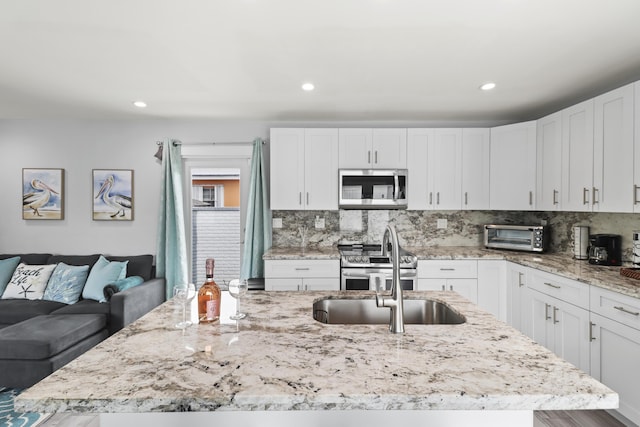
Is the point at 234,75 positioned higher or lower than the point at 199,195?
higher

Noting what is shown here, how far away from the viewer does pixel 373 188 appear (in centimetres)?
370

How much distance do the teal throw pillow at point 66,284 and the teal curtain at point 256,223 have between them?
159 centimetres

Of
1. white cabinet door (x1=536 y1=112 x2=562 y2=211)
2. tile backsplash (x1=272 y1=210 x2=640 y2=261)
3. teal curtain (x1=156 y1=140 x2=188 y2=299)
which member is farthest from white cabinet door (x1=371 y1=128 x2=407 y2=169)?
teal curtain (x1=156 y1=140 x2=188 y2=299)

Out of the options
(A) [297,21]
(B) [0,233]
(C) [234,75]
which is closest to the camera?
(A) [297,21]

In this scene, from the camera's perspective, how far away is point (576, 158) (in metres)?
2.91

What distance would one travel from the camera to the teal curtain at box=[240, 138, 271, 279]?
385 cm

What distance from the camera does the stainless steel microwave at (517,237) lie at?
343 cm

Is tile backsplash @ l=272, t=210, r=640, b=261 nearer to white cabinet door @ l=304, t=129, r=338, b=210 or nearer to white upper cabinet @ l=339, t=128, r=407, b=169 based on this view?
white cabinet door @ l=304, t=129, r=338, b=210

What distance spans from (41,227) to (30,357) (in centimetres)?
217

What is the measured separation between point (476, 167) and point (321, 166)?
1.67 meters

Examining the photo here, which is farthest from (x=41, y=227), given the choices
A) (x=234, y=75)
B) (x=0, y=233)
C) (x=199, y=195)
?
(x=234, y=75)

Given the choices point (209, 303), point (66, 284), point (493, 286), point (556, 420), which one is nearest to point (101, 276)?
point (66, 284)

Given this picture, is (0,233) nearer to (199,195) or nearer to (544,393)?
(199,195)

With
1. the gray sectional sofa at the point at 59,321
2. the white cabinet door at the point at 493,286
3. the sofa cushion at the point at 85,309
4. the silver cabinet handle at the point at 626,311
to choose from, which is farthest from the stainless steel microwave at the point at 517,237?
the sofa cushion at the point at 85,309
